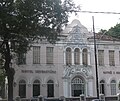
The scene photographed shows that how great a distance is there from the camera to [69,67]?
4109 centimetres

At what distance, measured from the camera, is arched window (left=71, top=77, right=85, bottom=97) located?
4128 centimetres

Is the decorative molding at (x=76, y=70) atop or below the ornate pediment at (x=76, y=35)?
below

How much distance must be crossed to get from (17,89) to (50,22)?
1755 centimetres

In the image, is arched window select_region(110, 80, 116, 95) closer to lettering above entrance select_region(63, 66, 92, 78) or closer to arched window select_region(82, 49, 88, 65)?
A: lettering above entrance select_region(63, 66, 92, 78)

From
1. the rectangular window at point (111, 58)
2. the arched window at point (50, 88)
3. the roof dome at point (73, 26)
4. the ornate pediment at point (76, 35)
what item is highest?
the roof dome at point (73, 26)

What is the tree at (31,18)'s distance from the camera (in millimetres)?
20766

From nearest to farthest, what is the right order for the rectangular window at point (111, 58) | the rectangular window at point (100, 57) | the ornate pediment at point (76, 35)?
the ornate pediment at point (76, 35) → the rectangular window at point (100, 57) → the rectangular window at point (111, 58)

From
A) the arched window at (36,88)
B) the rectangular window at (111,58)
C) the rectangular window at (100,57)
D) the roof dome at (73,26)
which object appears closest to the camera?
the arched window at (36,88)

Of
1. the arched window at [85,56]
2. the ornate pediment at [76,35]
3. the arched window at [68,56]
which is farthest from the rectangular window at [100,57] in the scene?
the arched window at [68,56]

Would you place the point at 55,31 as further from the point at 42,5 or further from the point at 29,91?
the point at 29,91

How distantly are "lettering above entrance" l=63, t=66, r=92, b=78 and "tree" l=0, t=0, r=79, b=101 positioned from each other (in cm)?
1674

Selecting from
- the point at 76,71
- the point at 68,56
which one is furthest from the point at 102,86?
the point at 68,56

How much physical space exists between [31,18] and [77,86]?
22.0 m

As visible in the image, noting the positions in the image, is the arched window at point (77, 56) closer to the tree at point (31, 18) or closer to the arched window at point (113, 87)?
the arched window at point (113, 87)
